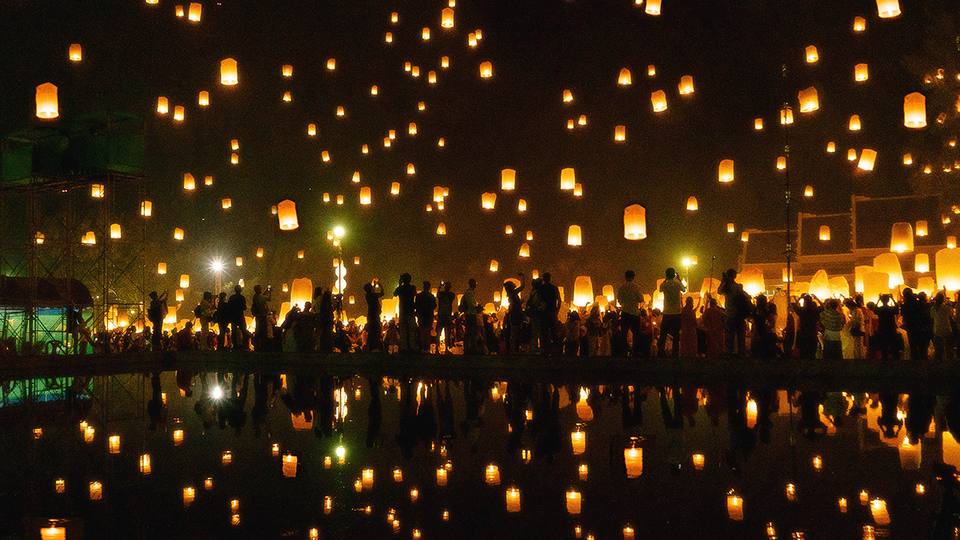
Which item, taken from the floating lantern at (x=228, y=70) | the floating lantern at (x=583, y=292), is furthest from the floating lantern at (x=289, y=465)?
the floating lantern at (x=583, y=292)

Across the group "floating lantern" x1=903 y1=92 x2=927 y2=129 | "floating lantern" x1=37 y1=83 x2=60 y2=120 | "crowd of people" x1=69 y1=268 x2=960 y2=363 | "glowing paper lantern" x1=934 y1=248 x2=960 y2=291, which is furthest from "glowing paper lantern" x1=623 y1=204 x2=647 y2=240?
"floating lantern" x1=37 y1=83 x2=60 y2=120

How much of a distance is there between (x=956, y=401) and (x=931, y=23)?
17.2m

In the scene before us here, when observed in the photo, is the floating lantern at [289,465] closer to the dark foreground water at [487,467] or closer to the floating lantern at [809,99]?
the dark foreground water at [487,467]

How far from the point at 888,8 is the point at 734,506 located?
11703mm

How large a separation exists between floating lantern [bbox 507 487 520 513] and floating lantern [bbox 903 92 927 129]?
1318 centimetres

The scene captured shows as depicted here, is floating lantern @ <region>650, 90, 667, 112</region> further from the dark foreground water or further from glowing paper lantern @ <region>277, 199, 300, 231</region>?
the dark foreground water

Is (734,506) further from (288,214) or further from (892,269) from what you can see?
(892,269)

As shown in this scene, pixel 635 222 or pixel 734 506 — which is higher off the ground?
pixel 635 222

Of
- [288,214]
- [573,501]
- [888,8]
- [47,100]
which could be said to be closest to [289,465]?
[573,501]

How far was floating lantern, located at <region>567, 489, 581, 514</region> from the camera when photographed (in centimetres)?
365

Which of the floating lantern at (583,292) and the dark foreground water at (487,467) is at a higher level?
the floating lantern at (583,292)

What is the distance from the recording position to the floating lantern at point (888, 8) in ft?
42.5

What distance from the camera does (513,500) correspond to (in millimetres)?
3875

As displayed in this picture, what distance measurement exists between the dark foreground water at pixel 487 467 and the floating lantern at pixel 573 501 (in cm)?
2
